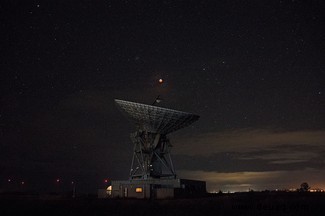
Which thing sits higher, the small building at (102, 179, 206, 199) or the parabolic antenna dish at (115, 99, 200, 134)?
the parabolic antenna dish at (115, 99, 200, 134)

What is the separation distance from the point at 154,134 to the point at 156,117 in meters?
4.96

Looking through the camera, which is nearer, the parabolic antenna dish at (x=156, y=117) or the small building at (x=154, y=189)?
the parabolic antenna dish at (x=156, y=117)

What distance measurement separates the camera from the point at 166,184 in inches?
1978

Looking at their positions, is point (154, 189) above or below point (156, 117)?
below

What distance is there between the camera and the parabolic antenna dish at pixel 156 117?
4772cm

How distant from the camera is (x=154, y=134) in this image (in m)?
53.2

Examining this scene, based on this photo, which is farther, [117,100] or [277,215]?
[117,100]

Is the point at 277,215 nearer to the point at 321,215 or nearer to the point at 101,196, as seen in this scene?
the point at 321,215

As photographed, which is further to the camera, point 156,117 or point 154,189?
point 154,189

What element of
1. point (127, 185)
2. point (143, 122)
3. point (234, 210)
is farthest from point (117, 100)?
point (234, 210)

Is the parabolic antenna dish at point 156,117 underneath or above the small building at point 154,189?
above

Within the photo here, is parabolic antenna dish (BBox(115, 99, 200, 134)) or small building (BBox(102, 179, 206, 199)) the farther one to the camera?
small building (BBox(102, 179, 206, 199))

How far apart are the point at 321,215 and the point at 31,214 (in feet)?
73.0

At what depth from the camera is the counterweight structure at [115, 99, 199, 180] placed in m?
48.7
